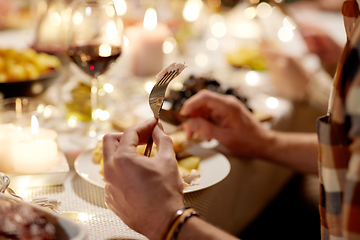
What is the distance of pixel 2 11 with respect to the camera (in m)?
2.23

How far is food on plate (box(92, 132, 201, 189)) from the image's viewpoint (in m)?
0.67

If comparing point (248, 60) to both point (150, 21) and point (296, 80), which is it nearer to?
point (296, 80)

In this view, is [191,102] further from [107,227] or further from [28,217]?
[28,217]

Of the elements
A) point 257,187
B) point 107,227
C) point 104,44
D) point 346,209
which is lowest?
point 257,187

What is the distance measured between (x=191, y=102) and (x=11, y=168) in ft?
Result: 1.36

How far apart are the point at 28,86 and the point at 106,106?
212 millimetres

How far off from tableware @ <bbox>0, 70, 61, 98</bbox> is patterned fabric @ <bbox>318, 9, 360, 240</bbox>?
2.50 ft

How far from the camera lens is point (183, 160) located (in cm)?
76

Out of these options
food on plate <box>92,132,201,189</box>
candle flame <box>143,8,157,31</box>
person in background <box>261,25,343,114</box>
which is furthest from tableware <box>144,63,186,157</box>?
candle flame <box>143,8,157,31</box>

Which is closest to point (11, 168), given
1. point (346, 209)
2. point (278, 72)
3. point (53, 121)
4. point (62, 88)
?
point (53, 121)

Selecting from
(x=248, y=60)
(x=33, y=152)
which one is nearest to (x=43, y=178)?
(x=33, y=152)

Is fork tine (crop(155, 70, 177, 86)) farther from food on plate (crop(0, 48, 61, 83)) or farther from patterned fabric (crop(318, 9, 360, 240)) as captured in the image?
food on plate (crop(0, 48, 61, 83))

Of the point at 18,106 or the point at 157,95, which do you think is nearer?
the point at 157,95

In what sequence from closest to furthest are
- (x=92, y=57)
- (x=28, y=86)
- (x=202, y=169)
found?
(x=202, y=169) < (x=92, y=57) < (x=28, y=86)
